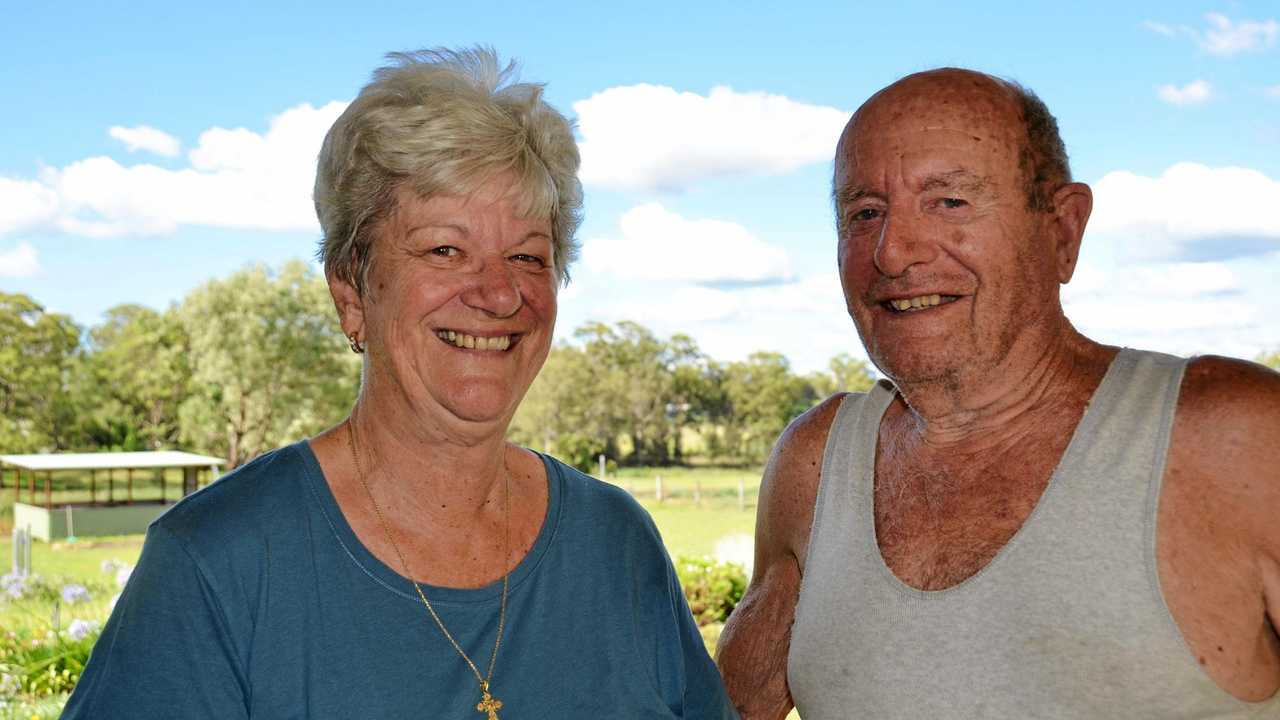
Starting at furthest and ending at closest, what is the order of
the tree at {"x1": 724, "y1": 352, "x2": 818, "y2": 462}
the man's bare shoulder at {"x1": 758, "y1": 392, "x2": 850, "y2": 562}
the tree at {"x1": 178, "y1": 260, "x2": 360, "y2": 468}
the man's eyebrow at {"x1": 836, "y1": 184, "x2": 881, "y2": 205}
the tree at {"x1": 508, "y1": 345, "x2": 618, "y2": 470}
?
the tree at {"x1": 178, "y1": 260, "x2": 360, "y2": 468}
the tree at {"x1": 508, "y1": 345, "x2": 618, "y2": 470}
the tree at {"x1": 724, "y1": 352, "x2": 818, "y2": 462}
the man's bare shoulder at {"x1": 758, "y1": 392, "x2": 850, "y2": 562}
the man's eyebrow at {"x1": 836, "y1": 184, "x2": 881, "y2": 205}

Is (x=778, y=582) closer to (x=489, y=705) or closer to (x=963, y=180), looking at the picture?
(x=489, y=705)

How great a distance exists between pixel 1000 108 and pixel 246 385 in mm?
34743

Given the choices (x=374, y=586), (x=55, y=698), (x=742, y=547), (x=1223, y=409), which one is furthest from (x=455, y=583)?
(x=742, y=547)

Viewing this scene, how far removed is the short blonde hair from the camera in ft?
5.45

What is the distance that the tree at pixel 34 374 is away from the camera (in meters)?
25.8

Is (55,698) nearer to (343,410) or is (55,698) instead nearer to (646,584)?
(646,584)

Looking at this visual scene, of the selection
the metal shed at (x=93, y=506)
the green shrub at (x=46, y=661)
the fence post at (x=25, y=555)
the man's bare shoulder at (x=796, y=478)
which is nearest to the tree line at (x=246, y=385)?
the metal shed at (x=93, y=506)

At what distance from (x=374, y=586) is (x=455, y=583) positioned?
0.45 ft

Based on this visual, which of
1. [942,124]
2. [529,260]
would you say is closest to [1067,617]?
[942,124]

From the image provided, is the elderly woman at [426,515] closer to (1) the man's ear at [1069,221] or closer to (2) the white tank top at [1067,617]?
(2) the white tank top at [1067,617]

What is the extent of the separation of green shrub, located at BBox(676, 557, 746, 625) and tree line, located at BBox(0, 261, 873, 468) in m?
14.4

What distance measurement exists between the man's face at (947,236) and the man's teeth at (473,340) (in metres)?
0.63

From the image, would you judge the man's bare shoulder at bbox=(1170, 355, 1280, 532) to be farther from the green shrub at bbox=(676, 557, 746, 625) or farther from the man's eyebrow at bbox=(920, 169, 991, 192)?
the green shrub at bbox=(676, 557, 746, 625)

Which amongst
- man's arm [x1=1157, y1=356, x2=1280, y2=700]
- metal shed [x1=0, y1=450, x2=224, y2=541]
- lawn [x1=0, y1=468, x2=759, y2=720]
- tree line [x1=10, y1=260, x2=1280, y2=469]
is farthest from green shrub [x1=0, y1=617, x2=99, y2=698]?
tree line [x1=10, y1=260, x2=1280, y2=469]
